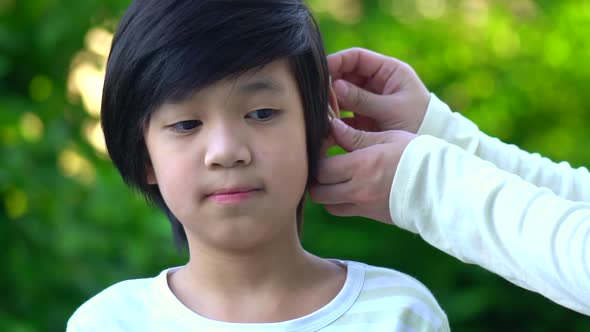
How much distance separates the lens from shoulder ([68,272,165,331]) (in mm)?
1816

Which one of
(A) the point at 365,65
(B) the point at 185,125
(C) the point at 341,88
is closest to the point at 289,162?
(B) the point at 185,125

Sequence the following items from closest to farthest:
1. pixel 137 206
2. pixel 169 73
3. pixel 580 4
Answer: pixel 169 73 → pixel 137 206 → pixel 580 4

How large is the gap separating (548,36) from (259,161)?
263 cm

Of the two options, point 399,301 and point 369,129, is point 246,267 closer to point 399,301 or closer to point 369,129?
point 399,301

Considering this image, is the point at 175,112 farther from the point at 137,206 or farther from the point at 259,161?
the point at 137,206

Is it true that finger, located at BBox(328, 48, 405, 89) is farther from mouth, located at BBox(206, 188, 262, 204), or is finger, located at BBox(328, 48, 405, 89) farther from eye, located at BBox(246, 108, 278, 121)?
mouth, located at BBox(206, 188, 262, 204)

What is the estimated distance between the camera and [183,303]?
6.03 feet

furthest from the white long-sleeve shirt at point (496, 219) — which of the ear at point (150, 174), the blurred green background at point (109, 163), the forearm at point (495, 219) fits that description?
the blurred green background at point (109, 163)

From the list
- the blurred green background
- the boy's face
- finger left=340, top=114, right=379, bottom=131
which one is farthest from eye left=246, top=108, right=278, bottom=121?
the blurred green background

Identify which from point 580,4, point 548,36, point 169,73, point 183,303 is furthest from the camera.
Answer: point 580,4

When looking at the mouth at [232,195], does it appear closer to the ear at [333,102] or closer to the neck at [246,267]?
the neck at [246,267]

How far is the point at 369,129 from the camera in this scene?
2.10 metres

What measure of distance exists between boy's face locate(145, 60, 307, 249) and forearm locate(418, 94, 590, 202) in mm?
374

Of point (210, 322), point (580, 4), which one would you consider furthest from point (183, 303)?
point (580, 4)
